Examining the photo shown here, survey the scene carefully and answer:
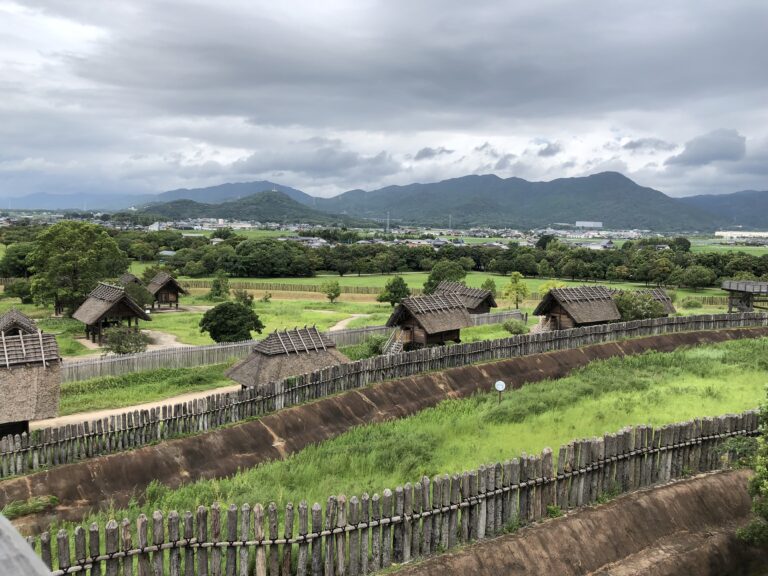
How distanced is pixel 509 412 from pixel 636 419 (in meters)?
3.70

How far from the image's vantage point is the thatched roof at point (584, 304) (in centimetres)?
3378

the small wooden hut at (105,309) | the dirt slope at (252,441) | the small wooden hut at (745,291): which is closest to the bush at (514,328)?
the dirt slope at (252,441)

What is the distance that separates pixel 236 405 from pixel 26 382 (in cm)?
570

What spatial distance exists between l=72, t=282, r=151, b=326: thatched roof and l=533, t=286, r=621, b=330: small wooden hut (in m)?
25.5

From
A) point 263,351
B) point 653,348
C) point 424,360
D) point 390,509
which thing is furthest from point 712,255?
point 390,509

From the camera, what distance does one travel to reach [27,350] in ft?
53.0

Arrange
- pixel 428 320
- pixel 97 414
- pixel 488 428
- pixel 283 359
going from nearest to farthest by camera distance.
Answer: pixel 488 428 → pixel 283 359 → pixel 97 414 → pixel 428 320

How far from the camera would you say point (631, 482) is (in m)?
11.2

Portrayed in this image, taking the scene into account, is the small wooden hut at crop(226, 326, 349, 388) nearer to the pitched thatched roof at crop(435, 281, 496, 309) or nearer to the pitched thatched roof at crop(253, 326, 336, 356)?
the pitched thatched roof at crop(253, 326, 336, 356)

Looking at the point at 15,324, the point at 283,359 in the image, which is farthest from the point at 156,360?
the point at 283,359

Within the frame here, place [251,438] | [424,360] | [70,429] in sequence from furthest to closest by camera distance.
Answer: [424,360]
[251,438]
[70,429]

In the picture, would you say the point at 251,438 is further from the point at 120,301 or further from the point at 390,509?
the point at 120,301

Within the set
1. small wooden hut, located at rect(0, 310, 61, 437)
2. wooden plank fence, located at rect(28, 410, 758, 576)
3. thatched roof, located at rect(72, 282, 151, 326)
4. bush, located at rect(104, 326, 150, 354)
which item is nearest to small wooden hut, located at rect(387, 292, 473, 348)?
bush, located at rect(104, 326, 150, 354)

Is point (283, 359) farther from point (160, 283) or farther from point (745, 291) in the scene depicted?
point (160, 283)
